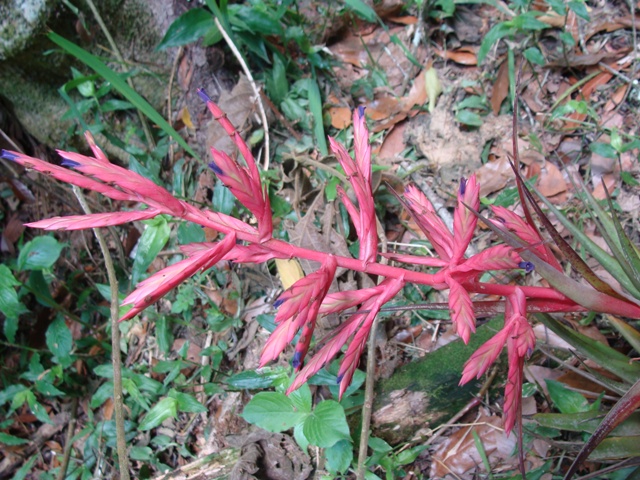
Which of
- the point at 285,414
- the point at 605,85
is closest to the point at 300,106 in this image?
the point at 605,85

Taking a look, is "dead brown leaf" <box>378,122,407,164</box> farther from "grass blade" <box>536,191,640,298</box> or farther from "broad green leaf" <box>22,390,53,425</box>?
"broad green leaf" <box>22,390,53,425</box>

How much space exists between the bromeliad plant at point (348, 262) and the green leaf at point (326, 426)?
51 centimetres

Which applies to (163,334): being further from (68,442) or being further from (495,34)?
(495,34)

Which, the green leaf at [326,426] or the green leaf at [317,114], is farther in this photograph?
the green leaf at [317,114]

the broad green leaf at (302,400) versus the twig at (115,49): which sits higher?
the twig at (115,49)

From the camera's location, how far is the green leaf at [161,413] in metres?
1.99

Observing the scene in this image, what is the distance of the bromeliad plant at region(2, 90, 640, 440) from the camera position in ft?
2.84

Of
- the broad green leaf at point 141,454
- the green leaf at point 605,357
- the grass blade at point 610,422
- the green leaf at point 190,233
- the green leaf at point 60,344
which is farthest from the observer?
the green leaf at point 60,344

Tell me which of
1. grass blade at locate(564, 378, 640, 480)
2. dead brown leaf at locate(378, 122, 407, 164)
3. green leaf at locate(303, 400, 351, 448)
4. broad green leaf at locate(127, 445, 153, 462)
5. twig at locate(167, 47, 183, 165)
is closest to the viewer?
grass blade at locate(564, 378, 640, 480)

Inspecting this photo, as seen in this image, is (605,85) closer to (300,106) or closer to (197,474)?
(300,106)

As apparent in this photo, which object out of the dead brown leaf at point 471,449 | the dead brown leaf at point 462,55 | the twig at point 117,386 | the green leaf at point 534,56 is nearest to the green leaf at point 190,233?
the twig at point 117,386

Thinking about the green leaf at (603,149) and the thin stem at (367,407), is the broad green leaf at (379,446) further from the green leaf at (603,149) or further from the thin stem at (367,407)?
the green leaf at (603,149)

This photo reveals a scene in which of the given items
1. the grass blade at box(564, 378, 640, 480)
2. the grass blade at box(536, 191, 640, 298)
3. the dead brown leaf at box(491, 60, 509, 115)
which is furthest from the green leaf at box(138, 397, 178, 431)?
the dead brown leaf at box(491, 60, 509, 115)

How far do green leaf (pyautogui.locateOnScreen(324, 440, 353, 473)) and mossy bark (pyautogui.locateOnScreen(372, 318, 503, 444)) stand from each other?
0.17 metres
